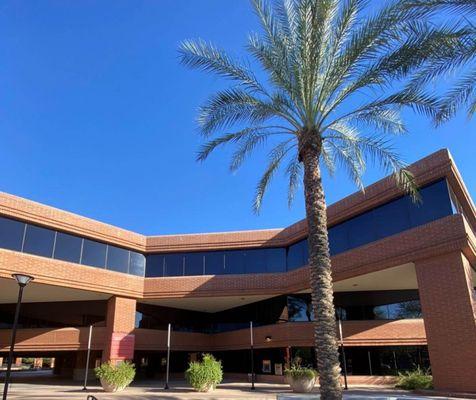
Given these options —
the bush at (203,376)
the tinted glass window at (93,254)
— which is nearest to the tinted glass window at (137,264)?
the tinted glass window at (93,254)

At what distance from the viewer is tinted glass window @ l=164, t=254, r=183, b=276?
2730 centimetres

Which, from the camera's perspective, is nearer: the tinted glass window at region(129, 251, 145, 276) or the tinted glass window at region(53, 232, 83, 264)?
the tinted glass window at region(53, 232, 83, 264)

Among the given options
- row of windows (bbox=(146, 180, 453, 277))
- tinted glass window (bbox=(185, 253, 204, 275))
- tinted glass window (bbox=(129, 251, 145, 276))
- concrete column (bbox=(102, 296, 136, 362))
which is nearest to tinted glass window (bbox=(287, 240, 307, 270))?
row of windows (bbox=(146, 180, 453, 277))

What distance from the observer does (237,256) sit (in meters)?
27.2

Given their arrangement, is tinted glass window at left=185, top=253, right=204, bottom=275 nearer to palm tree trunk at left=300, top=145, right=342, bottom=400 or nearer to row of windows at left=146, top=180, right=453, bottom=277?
row of windows at left=146, top=180, right=453, bottom=277

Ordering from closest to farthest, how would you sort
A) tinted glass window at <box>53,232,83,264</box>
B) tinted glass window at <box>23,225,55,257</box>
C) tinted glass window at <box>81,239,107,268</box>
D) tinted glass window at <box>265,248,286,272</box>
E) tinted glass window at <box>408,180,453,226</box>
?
tinted glass window at <box>408,180,453,226</box> → tinted glass window at <box>23,225,55,257</box> → tinted glass window at <box>53,232,83,264</box> → tinted glass window at <box>81,239,107,268</box> → tinted glass window at <box>265,248,286,272</box>

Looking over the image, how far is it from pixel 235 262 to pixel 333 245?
6.74m

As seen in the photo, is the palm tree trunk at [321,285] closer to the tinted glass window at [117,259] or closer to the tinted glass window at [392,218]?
the tinted glass window at [392,218]

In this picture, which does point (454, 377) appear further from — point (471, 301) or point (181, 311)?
point (181, 311)

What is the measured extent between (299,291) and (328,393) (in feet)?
47.5

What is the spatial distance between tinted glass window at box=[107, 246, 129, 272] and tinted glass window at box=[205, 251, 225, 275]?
15.8 feet

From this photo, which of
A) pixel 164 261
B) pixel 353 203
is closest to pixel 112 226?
pixel 164 261

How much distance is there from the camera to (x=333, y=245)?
22.9 meters

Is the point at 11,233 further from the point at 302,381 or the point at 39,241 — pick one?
the point at 302,381
